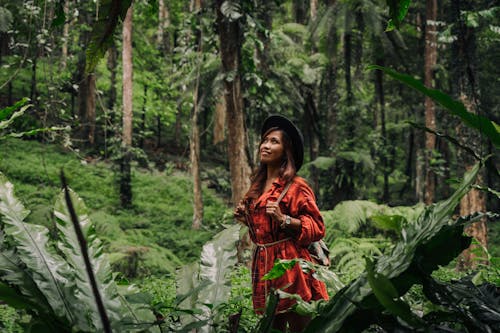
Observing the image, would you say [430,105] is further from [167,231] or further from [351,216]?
[167,231]

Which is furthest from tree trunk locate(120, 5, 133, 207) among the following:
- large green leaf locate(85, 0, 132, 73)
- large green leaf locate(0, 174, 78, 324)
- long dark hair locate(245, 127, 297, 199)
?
large green leaf locate(0, 174, 78, 324)

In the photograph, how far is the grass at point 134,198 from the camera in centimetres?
1052

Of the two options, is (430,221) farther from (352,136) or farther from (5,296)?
(352,136)

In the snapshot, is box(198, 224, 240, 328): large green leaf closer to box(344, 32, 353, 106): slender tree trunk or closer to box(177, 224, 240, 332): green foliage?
box(177, 224, 240, 332): green foliage

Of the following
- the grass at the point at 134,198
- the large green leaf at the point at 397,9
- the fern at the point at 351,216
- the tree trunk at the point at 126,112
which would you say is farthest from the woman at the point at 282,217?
the tree trunk at the point at 126,112

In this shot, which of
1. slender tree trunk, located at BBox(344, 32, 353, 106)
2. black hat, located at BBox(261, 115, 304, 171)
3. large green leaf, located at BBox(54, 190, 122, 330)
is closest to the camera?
large green leaf, located at BBox(54, 190, 122, 330)

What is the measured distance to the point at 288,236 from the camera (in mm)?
2658

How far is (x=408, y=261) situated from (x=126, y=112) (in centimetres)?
1307

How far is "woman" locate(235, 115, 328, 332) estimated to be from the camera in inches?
100

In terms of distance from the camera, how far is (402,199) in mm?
20812

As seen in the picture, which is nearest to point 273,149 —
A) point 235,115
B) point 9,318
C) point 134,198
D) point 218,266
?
point 218,266

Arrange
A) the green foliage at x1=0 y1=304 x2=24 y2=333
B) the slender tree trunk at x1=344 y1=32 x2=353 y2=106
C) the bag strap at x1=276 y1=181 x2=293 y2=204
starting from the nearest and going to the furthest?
the bag strap at x1=276 y1=181 x2=293 y2=204
the green foliage at x1=0 y1=304 x2=24 y2=333
the slender tree trunk at x1=344 y1=32 x2=353 y2=106

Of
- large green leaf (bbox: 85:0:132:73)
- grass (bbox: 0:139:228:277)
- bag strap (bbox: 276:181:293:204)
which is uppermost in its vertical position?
large green leaf (bbox: 85:0:132:73)

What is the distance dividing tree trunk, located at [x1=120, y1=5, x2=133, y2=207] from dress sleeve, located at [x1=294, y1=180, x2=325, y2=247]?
10704 millimetres
